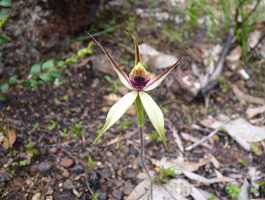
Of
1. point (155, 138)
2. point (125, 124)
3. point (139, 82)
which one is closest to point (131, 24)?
point (125, 124)

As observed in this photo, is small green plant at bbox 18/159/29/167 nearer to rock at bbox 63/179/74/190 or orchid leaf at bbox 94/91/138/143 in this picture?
rock at bbox 63/179/74/190

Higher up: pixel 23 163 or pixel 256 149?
pixel 23 163

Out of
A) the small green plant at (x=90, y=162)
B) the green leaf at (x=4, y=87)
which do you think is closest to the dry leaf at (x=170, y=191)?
the small green plant at (x=90, y=162)

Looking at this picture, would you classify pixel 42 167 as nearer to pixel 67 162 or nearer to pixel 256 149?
pixel 67 162

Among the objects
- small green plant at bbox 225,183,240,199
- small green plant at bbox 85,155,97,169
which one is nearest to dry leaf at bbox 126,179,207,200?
small green plant at bbox 225,183,240,199

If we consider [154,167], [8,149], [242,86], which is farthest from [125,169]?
[242,86]
